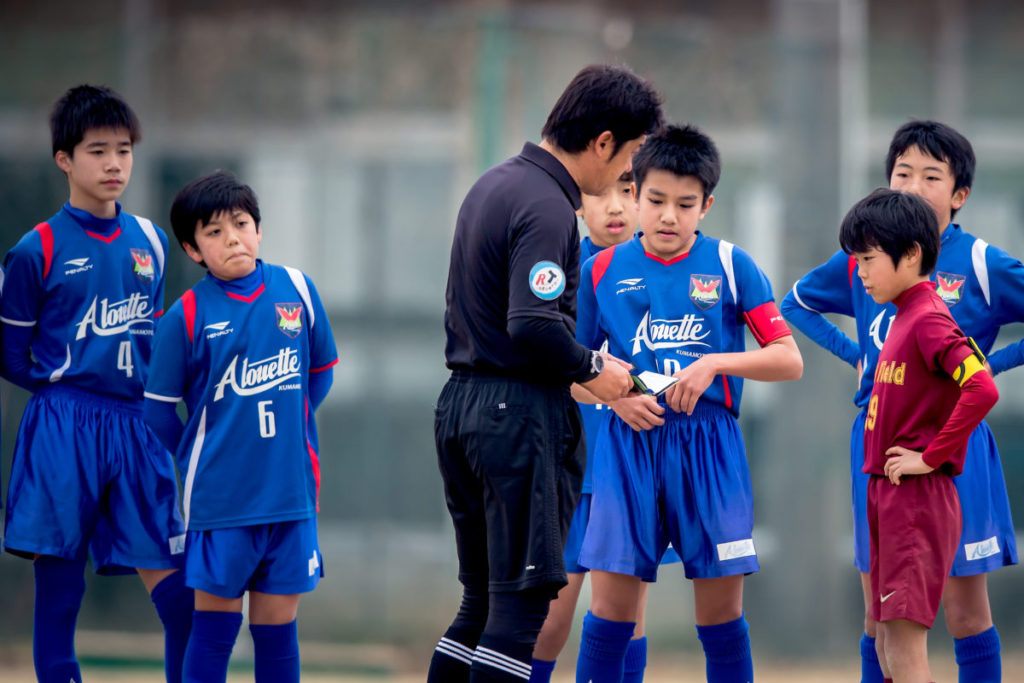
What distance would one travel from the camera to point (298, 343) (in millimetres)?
3609

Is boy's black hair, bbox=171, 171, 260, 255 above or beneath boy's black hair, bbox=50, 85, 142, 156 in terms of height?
beneath

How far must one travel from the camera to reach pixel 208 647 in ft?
11.3

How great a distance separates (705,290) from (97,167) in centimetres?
192

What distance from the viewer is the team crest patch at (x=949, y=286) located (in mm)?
3531

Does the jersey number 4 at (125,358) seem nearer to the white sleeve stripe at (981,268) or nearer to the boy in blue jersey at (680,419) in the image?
the boy in blue jersey at (680,419)

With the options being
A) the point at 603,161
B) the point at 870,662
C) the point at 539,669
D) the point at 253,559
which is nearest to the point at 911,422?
the point at 870,662

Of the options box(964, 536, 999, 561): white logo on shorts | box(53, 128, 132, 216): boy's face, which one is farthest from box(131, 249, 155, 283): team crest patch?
box(964, 536, 999, 561): white logo on shorts

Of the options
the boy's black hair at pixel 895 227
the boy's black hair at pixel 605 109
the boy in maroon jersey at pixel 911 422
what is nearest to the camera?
the boy's black hair at pixel 605 109

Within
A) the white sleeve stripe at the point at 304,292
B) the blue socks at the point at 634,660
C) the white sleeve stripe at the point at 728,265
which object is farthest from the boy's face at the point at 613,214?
the blue socks at the point at 634,660

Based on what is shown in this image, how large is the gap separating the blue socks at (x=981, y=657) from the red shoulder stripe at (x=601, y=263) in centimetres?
151

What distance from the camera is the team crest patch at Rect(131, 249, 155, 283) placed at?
12.4 ft

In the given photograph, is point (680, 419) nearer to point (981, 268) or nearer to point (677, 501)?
point (677, 501)

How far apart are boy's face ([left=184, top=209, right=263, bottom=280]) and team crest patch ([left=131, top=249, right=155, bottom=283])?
305 millimetres

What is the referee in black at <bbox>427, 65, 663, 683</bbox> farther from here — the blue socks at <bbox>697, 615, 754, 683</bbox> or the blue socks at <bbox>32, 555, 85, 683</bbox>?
the blue socks at <bbox>32, 555, 85, 683</bbox>
